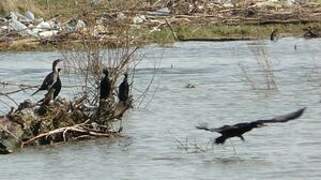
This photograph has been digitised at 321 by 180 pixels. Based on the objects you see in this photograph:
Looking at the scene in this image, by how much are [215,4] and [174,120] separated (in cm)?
1563

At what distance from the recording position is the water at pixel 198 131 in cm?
1162

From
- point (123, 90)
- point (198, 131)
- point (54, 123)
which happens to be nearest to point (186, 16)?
point (123, 90)

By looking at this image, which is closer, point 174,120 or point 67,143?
point 67,143

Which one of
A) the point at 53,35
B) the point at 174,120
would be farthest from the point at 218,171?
the point at 53,35

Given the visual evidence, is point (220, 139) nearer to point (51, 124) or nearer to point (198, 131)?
point (51, 124)

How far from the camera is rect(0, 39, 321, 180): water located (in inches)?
457

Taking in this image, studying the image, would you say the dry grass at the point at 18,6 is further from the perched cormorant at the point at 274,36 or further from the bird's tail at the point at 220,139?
the bird's tail at the point at 220,139

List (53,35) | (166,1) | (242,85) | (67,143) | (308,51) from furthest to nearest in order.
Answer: (166,1) < (53,35) < (308,51) < (242,85) < (67,143)

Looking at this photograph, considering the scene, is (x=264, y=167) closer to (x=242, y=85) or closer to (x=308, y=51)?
(x=242, y=85)

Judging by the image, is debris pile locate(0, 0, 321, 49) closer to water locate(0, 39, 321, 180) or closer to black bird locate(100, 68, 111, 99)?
water locate(0, 39, 321, 180)

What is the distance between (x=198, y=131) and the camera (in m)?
14.1

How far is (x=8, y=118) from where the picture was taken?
12.8 m

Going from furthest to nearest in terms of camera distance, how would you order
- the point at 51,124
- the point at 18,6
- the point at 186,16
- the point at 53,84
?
the point at 18,6, the point at 186,16, the point at 53,84, the point at 51,124

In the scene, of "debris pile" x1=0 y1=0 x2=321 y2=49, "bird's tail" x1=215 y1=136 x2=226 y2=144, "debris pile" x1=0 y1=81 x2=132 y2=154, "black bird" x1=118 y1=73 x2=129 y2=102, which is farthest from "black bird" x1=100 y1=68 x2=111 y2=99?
"debris pile" x1=0 y1=0 x2=321 y2=49
